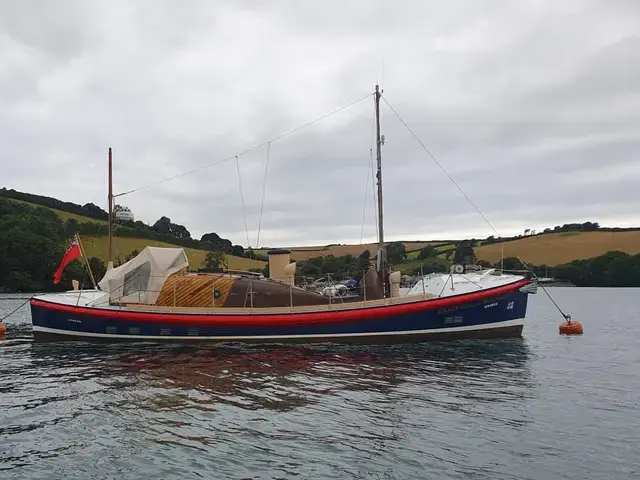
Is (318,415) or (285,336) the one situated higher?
(285,336)

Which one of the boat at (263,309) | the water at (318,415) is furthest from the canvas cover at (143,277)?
the water at (318,415)

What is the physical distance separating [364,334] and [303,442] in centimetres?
1339

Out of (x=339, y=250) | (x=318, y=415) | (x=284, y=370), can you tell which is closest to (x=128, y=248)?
(x=339, y=250)

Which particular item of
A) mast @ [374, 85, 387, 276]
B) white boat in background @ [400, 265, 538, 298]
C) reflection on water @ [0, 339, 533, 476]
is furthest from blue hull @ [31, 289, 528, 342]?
mast @ [374, 85, 387, 276]

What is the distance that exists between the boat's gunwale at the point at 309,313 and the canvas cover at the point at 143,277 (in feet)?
4.81

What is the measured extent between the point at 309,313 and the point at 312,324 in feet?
1.56

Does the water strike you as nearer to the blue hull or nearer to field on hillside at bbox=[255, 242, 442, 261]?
the blue hull

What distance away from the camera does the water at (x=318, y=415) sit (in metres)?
9.24

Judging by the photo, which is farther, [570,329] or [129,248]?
[129,248]

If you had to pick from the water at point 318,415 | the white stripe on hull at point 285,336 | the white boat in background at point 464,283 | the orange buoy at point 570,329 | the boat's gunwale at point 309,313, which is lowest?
the orange buoy at point 570,329

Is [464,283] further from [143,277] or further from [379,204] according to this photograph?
[143,277]

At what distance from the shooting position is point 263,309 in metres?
24.4

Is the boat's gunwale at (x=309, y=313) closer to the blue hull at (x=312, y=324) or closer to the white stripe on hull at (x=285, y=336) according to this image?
the blue hull at (x=312, y=324)

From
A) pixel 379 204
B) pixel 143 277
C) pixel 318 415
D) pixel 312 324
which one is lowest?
pixel 318 415
